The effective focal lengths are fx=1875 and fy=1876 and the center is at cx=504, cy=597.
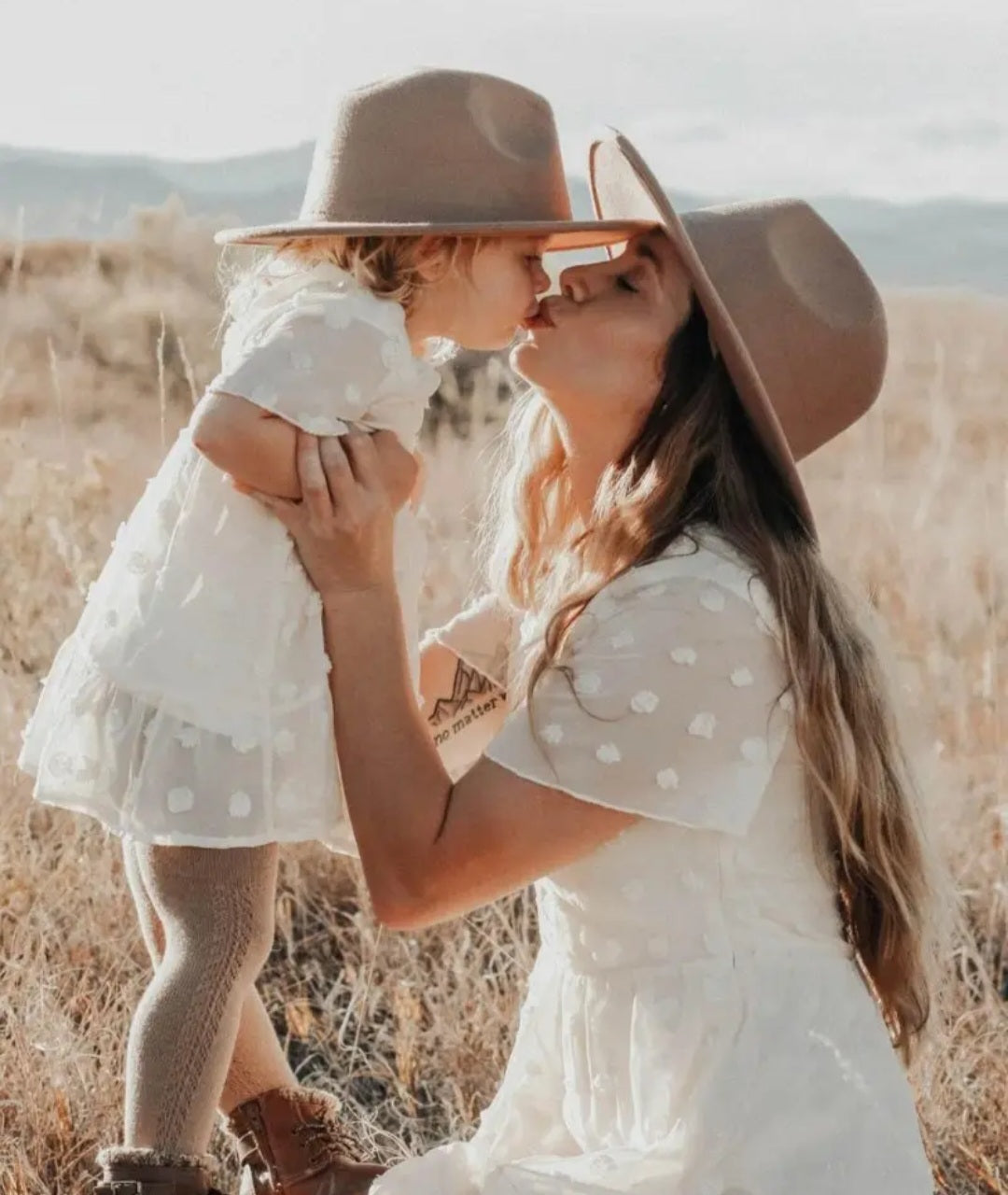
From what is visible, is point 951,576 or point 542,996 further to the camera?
point 951,576

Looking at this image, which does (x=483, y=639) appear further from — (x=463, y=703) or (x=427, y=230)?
(x=427, y=230)

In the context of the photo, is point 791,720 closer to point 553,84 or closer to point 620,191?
point 620,191

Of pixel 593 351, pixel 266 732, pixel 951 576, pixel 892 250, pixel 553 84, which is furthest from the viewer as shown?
pixel 553 84

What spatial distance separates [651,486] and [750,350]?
0.20 metres

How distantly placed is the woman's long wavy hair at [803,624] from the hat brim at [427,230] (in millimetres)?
157

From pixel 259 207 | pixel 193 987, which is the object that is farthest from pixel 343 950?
pixel 259 207

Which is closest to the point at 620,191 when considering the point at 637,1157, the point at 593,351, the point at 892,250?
the point at 593,351

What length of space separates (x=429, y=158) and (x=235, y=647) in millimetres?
662

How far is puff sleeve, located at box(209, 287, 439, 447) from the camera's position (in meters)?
2.14

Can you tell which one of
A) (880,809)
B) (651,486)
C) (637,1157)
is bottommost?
(637,1157)

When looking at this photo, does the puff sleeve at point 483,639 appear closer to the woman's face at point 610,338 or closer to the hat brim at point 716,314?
the woman's face at point 610,338

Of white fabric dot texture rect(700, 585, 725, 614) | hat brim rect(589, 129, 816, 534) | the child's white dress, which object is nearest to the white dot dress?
white fabric dot texture rect(700, 585, 725, 614)

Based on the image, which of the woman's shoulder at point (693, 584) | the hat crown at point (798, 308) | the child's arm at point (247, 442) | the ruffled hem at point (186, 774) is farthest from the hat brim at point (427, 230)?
the ruffled hem at point (186, 774)

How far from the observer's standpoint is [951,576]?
5.80m
